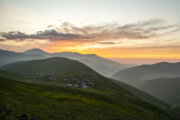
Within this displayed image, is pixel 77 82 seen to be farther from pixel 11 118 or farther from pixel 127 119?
pixel 11 118

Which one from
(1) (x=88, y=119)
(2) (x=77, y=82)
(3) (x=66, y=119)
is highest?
(3) (x=66, y=119)

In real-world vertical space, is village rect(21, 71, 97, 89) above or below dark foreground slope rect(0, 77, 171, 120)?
below

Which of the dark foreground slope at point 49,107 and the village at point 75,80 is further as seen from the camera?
the village at point 75,80

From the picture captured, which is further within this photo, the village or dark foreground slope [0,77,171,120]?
the village

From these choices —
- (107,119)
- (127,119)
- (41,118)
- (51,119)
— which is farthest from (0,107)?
(127,119)

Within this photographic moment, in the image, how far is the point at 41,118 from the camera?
25.0 m

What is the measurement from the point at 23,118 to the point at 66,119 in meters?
10.7

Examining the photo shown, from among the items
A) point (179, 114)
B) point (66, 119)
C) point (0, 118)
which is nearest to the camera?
point (0, 118)

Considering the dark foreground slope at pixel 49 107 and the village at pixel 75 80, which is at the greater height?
the dark foreground slope at pixel 49 107

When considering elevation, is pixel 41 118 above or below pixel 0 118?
below

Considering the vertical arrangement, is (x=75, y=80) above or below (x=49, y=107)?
below

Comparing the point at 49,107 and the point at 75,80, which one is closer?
the point at 49,107

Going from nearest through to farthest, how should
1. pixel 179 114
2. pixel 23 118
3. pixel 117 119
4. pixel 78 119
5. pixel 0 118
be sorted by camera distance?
pixel 0 118 → pixel 23 118 → pixel 78 119 → pixel 117 119 → pixel 179 114

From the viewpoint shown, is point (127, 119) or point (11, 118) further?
point (127, 119)
